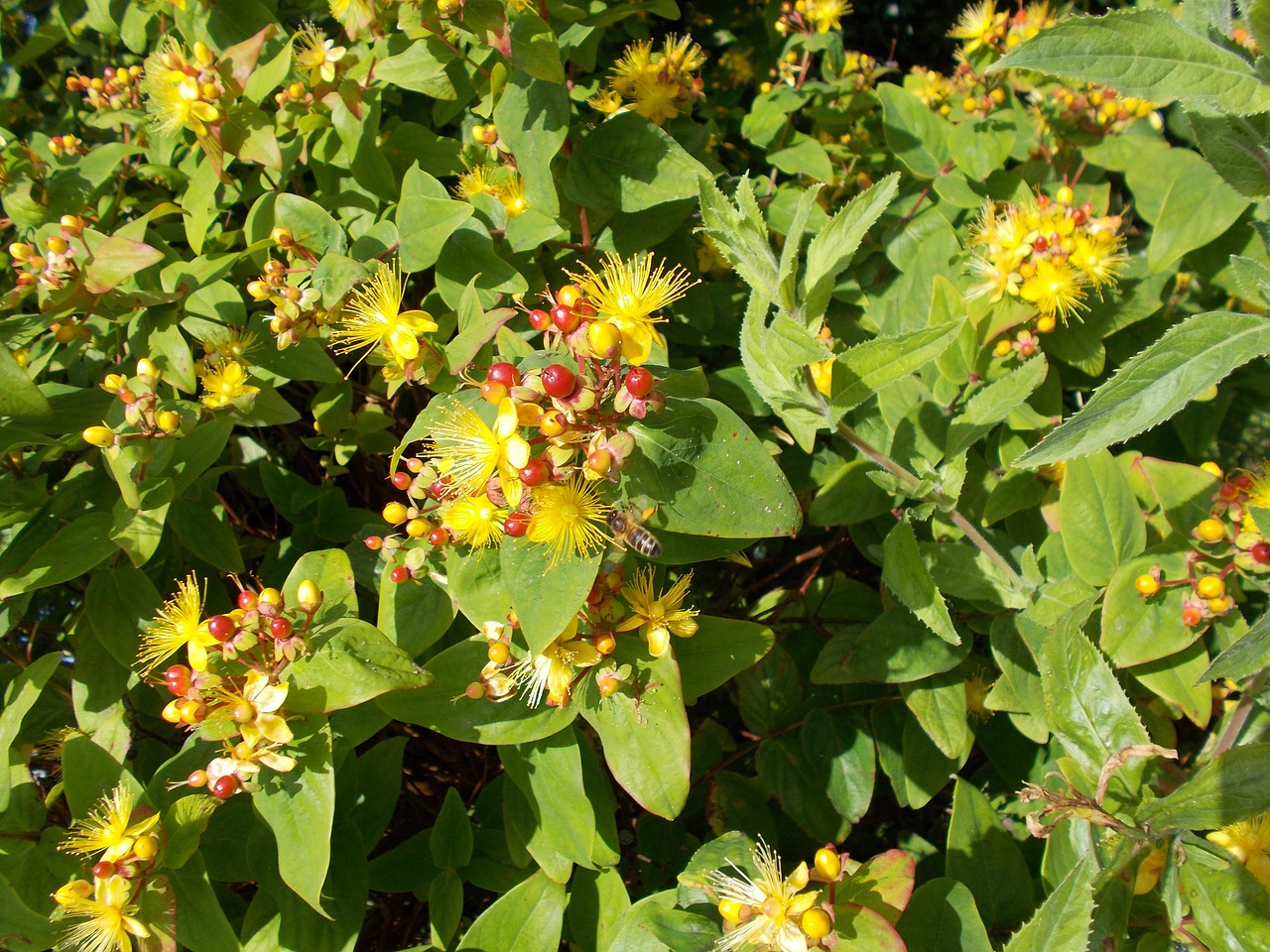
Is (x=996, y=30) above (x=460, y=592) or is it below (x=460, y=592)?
above

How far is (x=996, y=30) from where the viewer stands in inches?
75.8

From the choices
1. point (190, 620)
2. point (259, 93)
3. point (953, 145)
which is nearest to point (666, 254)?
point (953, 145)

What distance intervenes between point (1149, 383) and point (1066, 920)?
0.64m

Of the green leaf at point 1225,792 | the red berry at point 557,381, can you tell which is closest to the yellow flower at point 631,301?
the red berry at point 557,381

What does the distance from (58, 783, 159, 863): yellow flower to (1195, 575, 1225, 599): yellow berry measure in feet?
5.08

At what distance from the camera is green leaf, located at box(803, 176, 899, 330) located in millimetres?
1010

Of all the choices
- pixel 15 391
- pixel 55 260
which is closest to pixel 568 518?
pixel 15 391

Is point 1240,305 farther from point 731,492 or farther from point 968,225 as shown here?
point 731,492

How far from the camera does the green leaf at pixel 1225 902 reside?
0.98 m

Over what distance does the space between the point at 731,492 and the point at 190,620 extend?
0.86 metres

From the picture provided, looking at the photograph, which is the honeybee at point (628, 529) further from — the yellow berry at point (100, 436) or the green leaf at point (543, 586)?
the yellow berry at point (100, 436)

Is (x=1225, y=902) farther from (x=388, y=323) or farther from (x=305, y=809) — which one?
(x=388, y=323)

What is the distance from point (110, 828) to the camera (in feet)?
3.78

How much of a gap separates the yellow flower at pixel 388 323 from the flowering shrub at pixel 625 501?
0.01 meters
